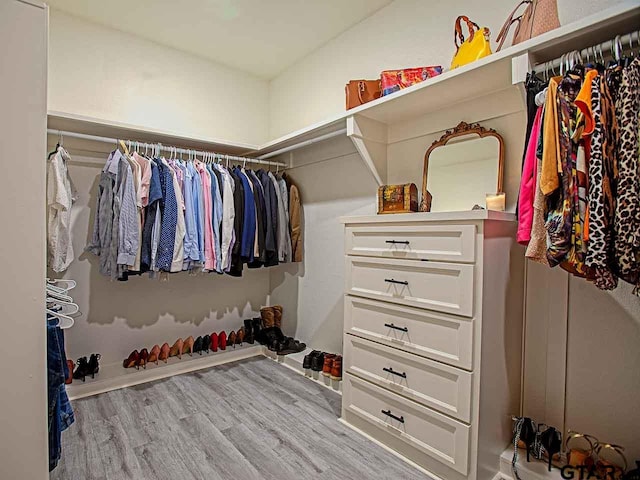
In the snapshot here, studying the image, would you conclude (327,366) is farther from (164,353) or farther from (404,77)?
(404,77)

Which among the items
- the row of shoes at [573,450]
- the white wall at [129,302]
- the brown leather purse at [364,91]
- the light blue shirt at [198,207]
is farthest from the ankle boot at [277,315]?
the row of shoes at [573,450]

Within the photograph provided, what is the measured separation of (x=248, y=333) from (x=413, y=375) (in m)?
1.90

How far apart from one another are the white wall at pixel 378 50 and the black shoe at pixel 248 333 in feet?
5.95

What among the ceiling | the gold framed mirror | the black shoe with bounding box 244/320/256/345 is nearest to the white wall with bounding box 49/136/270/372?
the black shoe with bounding box 244/320/256/345

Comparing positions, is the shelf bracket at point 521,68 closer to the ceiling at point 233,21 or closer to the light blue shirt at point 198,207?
the ceiling at point 233,21

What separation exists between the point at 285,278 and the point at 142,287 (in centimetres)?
121

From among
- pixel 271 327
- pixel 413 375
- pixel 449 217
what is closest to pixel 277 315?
pixel 271 327

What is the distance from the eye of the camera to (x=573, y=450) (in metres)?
1.54

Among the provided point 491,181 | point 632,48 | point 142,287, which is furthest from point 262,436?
point 632,48

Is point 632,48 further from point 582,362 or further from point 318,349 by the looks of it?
point 318,349

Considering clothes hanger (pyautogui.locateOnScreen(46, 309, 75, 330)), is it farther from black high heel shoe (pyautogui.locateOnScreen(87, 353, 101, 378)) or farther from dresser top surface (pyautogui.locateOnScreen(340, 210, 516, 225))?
dresser top surface (pyautogui.locateOnScreen(340, 210, 516, 225))

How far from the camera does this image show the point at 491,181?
6.14ft

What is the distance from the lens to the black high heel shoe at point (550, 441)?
1564mm

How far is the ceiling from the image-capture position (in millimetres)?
2391
